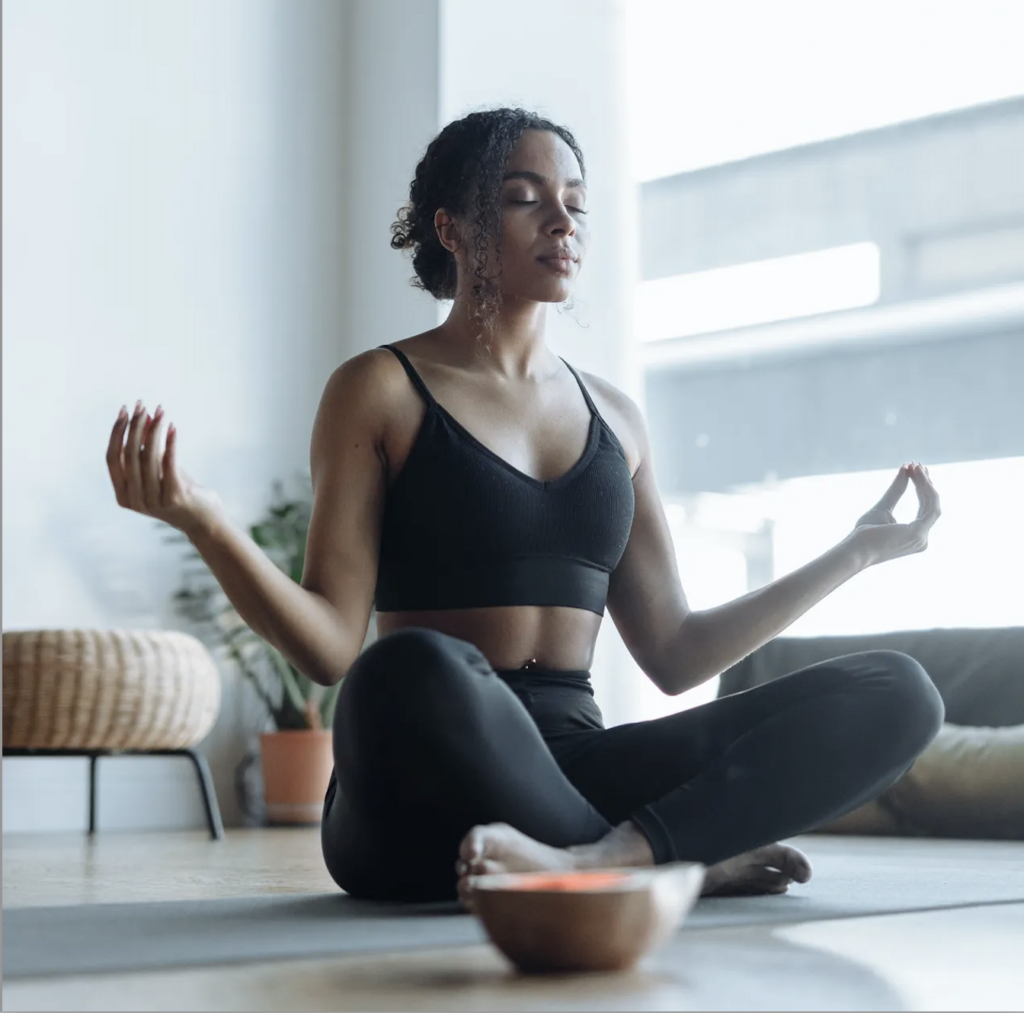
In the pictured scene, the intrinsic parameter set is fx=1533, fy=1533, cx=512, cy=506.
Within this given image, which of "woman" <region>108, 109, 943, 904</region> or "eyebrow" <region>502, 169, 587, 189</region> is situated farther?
"eyebrow" <region>502, 169, 587, 189</region>

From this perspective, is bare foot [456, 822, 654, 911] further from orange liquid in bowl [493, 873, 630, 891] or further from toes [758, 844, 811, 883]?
toes [758, 844, 811, 883]

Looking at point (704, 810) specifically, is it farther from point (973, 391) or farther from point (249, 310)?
point (249, 310)

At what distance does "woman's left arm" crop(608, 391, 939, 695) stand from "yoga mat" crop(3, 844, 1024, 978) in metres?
0.31

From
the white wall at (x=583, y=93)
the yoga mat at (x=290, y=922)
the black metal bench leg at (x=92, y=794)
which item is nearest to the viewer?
the yoga mat at (x=290, y=922)

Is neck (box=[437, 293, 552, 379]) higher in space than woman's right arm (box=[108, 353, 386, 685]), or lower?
higher

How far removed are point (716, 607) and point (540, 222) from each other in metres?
0.52

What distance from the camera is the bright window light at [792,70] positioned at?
14.0 feet

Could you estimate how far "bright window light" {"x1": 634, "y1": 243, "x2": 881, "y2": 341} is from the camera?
14.6 ft

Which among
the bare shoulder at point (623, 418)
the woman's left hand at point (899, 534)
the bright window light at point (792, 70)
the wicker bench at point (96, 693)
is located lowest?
the wicker bench at point (96, 693)

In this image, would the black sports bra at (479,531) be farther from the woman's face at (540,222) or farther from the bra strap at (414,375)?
the woman's face at (540,222)

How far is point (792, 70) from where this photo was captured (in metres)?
4.62

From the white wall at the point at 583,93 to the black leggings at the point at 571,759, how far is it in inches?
122

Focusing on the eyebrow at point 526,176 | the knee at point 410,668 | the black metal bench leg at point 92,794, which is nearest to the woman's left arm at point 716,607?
the eyebrow at point 526,176

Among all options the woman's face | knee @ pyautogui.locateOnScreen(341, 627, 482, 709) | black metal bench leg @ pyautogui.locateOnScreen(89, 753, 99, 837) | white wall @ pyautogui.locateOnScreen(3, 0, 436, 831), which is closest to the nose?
the woman's face
